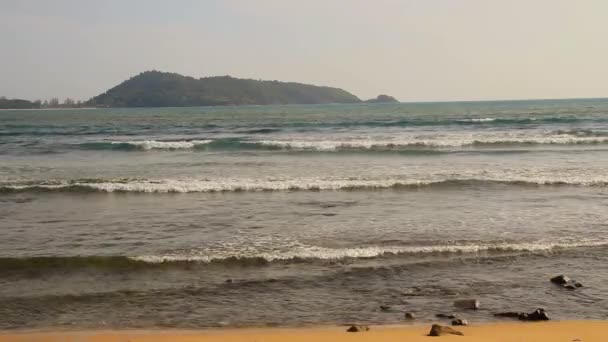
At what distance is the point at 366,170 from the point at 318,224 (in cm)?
961

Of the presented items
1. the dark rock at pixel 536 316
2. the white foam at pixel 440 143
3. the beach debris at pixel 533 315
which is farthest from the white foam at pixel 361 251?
the white foam at pixel 440 143

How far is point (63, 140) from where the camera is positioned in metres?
39.4

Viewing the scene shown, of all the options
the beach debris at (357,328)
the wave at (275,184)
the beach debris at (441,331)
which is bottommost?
the beach debris at (357,328)

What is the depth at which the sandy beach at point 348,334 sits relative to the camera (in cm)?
638

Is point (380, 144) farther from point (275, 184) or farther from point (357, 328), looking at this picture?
point (357, 328)

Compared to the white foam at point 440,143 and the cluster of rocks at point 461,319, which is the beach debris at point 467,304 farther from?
the white foam at point 440,143

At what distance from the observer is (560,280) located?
27.5ft

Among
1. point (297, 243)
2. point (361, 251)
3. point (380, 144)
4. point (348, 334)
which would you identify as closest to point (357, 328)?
point (348, 334)

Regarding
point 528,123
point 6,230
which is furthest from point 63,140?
point 528,123

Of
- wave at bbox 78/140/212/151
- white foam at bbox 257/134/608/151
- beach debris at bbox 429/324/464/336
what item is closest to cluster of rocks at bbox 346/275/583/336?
beach debris at bbox 429/324/464/336

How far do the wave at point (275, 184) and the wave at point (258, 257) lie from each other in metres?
7.23

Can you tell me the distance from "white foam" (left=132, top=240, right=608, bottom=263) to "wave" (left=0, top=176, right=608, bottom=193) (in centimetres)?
716

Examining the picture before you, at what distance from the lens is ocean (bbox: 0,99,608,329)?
7770 millimetres

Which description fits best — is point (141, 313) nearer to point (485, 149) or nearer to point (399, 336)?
point (399, 336)
